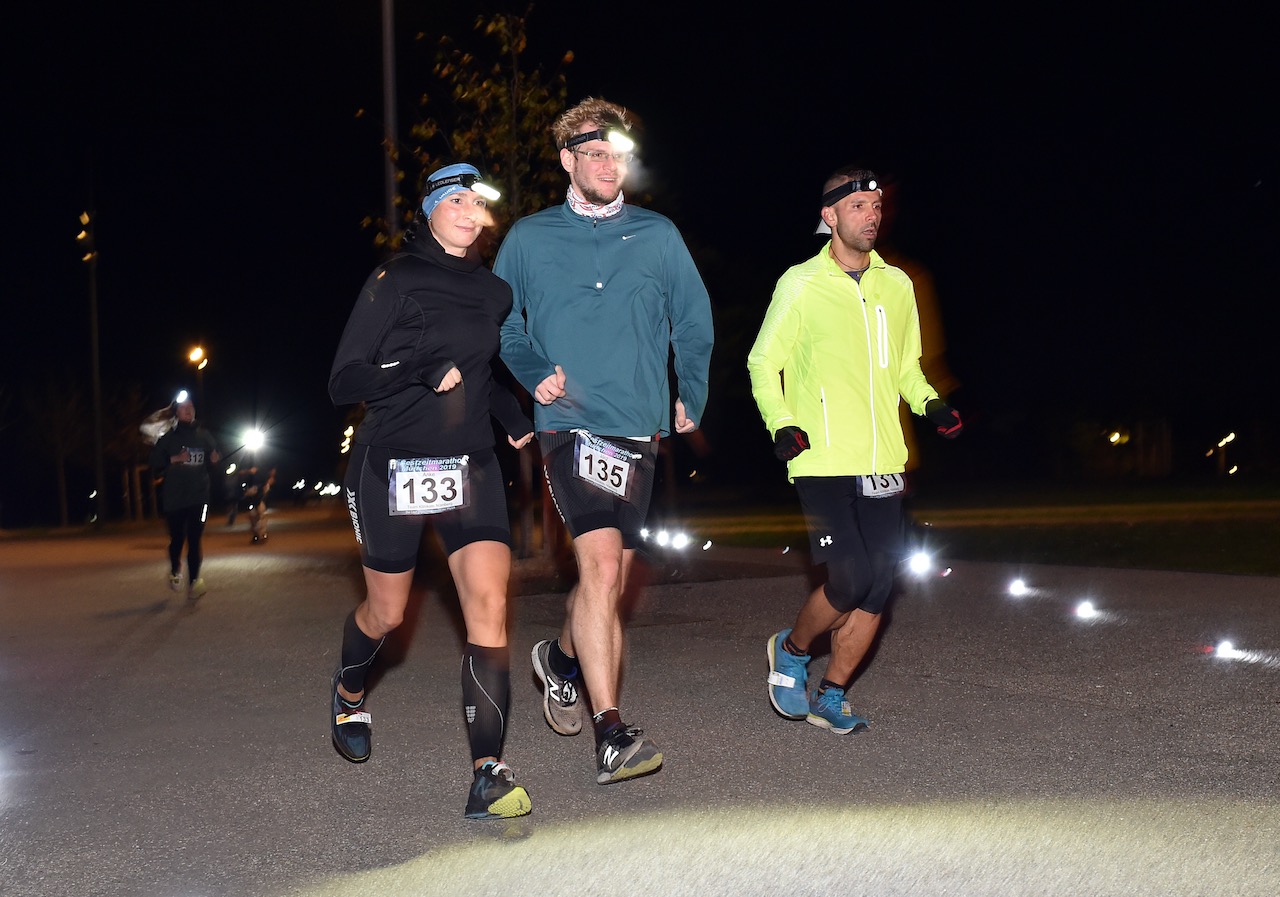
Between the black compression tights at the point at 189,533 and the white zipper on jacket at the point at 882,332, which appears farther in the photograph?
the black compression tights at the point at 189,533

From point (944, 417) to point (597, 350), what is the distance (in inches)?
62.6

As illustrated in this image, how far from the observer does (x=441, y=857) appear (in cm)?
455

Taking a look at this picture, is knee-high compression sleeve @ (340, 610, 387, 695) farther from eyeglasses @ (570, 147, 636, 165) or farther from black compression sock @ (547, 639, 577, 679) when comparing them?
eyeglasses @ (570, 147, 636, 165)

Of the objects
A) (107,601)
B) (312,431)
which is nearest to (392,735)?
(107,601)

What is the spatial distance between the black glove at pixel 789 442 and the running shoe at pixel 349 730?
1917mm

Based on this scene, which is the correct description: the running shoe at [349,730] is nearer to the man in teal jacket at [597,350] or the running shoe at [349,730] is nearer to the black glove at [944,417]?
the man in teal jacket at [597,350]

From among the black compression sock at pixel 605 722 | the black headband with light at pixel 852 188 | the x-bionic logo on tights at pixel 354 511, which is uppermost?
the black headband with light at pixel 852 188

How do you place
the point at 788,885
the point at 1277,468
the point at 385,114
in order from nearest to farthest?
the point at 788,885 → the point at 385,114 → the point at 1277,468

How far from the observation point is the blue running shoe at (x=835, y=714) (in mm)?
6258

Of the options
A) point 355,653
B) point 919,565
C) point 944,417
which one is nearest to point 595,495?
point 355,653

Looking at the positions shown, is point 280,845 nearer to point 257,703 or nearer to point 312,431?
point 257,703

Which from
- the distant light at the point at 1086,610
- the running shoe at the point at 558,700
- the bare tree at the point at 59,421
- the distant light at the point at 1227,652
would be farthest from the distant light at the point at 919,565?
the bare tree at the point at 59,421

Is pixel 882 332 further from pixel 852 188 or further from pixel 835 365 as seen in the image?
pixel 852 188

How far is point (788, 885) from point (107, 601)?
11036 mm
